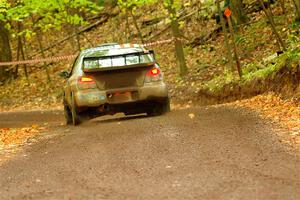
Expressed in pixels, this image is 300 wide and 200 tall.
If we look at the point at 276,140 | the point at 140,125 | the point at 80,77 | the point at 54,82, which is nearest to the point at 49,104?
the point at 54,82

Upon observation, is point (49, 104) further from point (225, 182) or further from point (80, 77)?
point (225, 182)

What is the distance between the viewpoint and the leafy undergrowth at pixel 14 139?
939cm

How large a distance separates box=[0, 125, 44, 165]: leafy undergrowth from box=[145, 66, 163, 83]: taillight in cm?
254

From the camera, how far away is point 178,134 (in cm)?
916

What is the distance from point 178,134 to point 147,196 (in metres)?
3.83

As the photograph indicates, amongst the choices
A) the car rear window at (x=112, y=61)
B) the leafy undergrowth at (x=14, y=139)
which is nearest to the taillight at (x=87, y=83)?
the car rear window at (x=112, y=61)

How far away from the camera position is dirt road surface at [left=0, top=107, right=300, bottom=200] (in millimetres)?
5527

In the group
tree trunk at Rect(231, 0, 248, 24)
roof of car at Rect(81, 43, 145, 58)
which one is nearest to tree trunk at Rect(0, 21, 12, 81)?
tree trunk at Rect(231, 0, 248, 24)

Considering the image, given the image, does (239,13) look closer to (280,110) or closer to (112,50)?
(112,50)

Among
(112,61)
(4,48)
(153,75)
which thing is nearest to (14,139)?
(112,61)

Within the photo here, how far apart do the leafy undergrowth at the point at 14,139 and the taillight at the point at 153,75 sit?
8.33 feet

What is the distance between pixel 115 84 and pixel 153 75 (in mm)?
865

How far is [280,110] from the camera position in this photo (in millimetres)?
11000

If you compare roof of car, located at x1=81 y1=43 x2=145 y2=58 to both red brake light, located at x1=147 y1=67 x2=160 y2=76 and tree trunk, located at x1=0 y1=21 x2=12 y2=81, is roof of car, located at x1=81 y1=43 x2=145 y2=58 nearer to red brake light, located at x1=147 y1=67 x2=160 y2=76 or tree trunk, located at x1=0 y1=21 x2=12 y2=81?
red brake light, located at x1=147 y1=67 x2=160 y2=76
